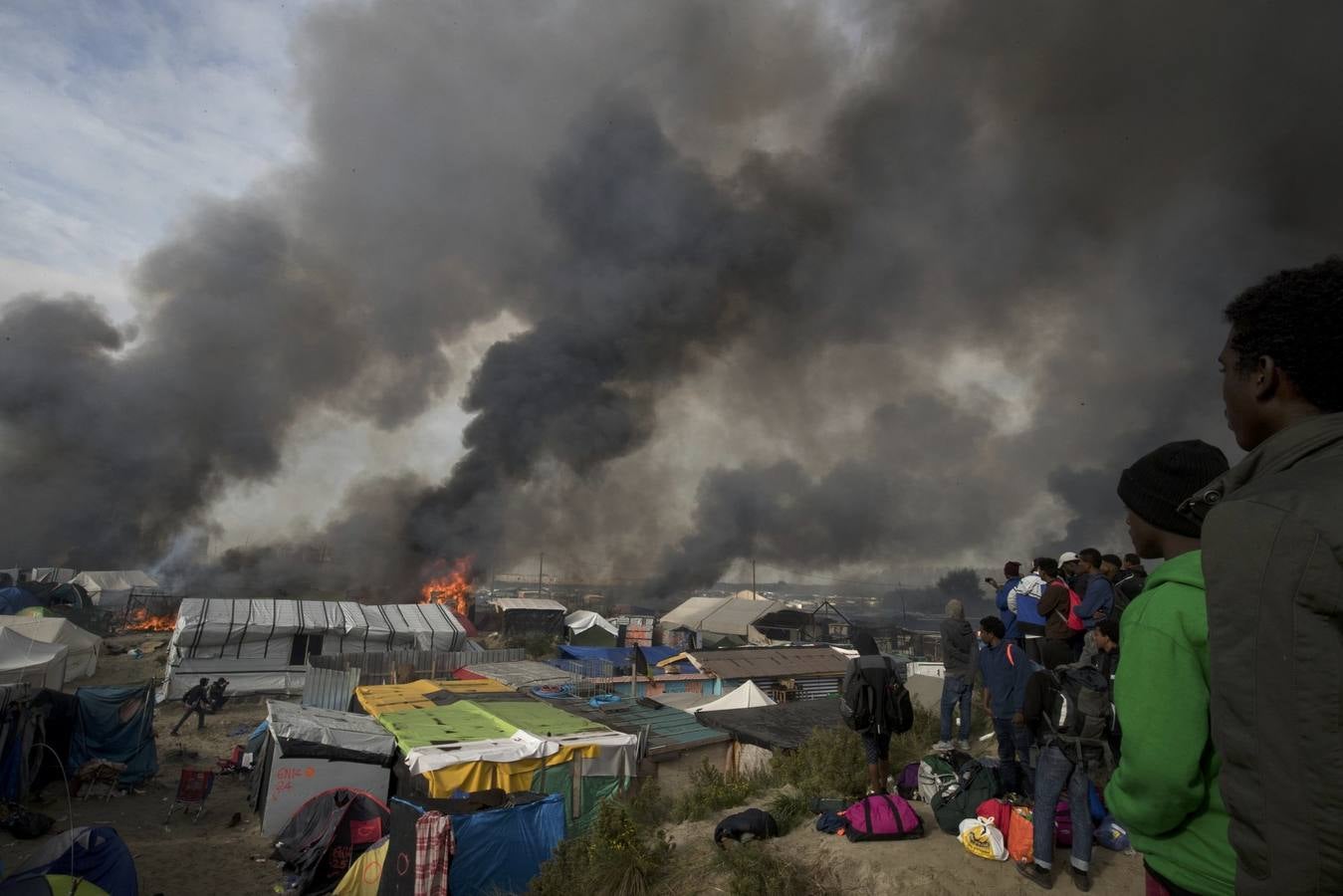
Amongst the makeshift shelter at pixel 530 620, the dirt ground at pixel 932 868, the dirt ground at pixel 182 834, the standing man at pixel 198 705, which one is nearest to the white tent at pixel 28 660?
the standing man at pixel 198 705

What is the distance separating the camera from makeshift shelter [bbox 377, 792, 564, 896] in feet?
23.8

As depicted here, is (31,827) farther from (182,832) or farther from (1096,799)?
(1096,799)

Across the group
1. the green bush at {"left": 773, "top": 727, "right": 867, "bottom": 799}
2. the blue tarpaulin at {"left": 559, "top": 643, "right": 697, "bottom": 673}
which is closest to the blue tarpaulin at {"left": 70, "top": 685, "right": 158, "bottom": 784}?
the blue tarpaulin at {"left": 559, "top": 643, "right": 697, "bottom": 673}

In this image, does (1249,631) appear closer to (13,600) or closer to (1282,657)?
(1282,657)

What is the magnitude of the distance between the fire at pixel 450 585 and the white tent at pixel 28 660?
1813 centimetres

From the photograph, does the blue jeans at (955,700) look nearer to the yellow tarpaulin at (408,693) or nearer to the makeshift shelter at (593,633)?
the yellow tarpaulin at (408,693)

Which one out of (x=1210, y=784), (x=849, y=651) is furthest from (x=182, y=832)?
(x=849, y=651)

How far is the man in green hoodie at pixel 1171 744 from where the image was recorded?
55.3 inches

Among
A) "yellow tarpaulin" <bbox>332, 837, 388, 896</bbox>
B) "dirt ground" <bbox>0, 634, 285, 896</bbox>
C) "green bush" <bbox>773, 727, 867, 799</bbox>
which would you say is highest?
"green bush" <bbox>773, 727, 867, 799</bbox>

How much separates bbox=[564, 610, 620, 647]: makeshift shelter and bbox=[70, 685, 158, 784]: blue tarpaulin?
18.6 metres

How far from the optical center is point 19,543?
40.5 m

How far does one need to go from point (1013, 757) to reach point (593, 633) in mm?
26948

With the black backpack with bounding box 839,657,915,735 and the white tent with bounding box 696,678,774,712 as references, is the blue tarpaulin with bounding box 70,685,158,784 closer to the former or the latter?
the white tent with bounding box 696,678,774,712

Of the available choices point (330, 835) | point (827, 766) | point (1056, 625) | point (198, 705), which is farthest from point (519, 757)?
point (198, 705)
